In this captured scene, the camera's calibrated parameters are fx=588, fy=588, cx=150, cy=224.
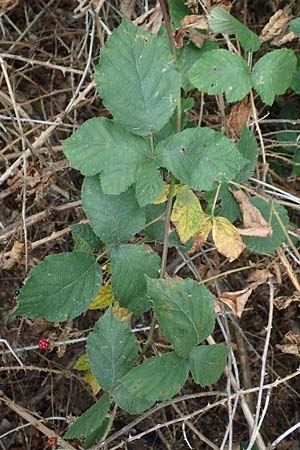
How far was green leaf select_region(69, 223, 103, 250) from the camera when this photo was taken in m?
1.13

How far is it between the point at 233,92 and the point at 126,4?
0.42 metres

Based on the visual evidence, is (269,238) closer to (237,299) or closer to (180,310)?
(237,299)

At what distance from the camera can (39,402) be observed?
1730mm

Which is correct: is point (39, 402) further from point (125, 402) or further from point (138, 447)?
point (125, 402)

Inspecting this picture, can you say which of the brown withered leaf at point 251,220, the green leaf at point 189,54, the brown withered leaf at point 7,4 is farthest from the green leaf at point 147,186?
the brown withered leaf at point 7,4

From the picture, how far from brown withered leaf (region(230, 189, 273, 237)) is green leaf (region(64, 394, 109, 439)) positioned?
40 centimetres

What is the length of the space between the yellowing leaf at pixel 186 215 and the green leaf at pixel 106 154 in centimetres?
13

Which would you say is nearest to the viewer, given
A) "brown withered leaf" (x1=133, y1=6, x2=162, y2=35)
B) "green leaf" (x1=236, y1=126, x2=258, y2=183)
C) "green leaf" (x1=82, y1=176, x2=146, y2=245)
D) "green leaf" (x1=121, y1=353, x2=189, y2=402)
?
"green leaf" (x1=121, y1=353, x2=189, y2=402)

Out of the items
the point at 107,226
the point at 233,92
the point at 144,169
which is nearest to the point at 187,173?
the point at 144,169

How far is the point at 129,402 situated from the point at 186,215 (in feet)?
1.16

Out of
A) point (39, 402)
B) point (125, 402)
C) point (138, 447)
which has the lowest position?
point (138, 447)

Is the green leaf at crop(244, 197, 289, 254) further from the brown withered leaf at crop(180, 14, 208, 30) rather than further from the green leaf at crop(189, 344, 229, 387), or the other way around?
the brown withered leaf at crop(180, 14, 208, 30)

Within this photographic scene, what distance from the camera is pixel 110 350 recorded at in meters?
1.05

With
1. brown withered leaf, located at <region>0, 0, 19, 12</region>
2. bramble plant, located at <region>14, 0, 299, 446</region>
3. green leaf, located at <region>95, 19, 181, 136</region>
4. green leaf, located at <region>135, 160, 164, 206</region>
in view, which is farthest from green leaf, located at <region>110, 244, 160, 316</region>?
brown withered leaf, located at <region>0, 0, 19, 12</region>
